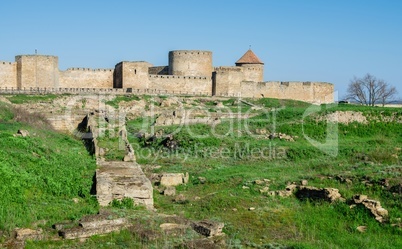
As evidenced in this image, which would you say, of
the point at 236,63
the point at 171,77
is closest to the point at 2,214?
the point at 171,77

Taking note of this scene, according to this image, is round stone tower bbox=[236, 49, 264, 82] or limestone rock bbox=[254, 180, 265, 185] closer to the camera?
limestone rock bbox=[254, 180, 265, 185]

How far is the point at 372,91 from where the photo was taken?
48.7 metres

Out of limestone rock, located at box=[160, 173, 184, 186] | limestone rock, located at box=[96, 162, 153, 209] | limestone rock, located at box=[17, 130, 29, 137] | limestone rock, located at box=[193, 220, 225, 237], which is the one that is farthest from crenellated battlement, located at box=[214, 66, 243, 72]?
limestone rock, located at box=[193, 220, 225, 237]

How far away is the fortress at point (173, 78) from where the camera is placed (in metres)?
34.4

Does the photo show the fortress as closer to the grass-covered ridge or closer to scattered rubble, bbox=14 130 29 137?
scattered rubble, bbox=14 130 29 137

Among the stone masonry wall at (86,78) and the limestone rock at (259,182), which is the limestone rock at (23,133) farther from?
the stone masonry wall at (86,78)

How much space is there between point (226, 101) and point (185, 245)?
27.4 m

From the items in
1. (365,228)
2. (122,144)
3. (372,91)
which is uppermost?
(372,91)

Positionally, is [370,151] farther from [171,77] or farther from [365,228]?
[171,77]

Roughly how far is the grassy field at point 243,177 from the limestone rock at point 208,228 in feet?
0.81

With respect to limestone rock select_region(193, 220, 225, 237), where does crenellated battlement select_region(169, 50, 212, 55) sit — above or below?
above

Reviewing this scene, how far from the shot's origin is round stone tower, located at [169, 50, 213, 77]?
40.7m

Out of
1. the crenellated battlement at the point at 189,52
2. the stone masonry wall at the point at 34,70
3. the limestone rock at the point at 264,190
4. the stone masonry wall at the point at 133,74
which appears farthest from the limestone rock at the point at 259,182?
the crenellated battlement at the point at 189,52

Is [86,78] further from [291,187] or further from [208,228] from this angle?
[208,228]
